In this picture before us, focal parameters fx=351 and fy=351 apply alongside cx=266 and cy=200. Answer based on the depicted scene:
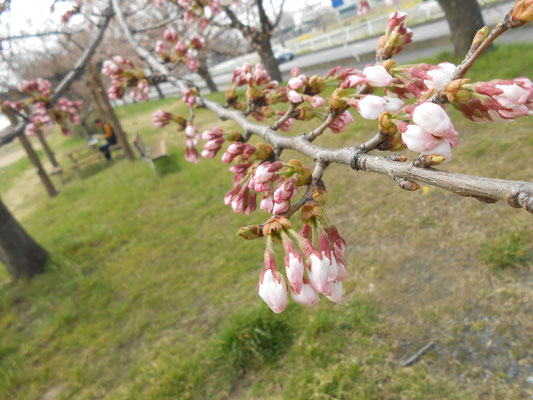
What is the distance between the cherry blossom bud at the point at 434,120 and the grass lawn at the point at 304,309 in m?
2.51

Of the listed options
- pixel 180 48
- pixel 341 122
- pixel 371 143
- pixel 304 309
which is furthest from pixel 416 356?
pixel 180 48

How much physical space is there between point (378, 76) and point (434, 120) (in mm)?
278

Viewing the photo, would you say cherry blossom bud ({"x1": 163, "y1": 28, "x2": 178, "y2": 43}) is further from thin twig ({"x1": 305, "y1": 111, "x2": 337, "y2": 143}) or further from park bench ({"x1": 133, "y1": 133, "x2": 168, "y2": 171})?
park bench ({"x1": 133, "y1": 133, "x2": 168, "y2": 171})

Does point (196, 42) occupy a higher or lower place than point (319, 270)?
higher

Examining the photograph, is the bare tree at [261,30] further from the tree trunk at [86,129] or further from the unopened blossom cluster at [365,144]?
the tree trunk at [86,129]

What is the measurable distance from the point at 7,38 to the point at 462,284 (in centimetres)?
443

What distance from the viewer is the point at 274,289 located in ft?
2.92

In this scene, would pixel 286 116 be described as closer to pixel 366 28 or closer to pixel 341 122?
pixel 341 122

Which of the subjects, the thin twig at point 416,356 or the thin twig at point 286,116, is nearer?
the thin twig at point 286,116

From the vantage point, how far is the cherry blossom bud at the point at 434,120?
2.44ft

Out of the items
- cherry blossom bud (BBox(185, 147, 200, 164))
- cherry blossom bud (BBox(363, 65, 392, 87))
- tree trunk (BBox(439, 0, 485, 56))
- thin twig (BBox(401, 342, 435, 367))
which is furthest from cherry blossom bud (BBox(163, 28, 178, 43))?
tree trunk (BBox(439, 0, 485, 56))

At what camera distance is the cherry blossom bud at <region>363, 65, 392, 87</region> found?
3.13 ft

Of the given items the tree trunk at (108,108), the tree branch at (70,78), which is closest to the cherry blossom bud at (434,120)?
the tree branch at (70,78)

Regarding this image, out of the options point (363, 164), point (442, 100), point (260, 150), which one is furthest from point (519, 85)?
point (260, 150)
